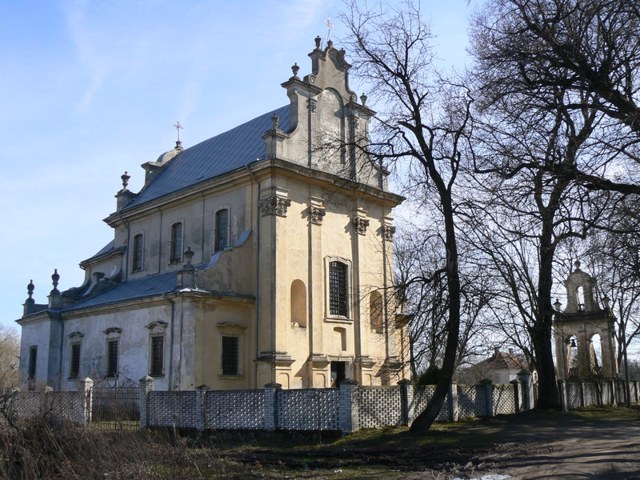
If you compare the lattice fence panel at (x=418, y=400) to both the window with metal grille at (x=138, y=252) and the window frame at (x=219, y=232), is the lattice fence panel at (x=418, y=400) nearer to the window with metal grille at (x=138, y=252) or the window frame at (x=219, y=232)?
the window frame at (x=219, y=232)

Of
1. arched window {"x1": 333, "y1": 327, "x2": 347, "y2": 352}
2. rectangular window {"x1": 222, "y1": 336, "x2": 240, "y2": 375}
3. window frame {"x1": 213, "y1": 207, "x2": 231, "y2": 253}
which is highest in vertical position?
window frame {"x1": 213, "y1": 207, "x2": 231, "y2": 253}

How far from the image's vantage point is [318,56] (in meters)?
30.5

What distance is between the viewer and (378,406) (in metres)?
19.9

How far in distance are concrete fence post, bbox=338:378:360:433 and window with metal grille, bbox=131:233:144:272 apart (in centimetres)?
1920

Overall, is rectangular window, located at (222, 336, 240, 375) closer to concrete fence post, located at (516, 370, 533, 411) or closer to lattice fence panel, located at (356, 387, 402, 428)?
lattice fence panel, located at (356, 387, 402, 428)

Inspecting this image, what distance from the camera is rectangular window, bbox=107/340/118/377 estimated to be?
29.8m

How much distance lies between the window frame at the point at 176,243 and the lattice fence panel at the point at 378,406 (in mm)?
15239

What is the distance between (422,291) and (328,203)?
1024 centimetres

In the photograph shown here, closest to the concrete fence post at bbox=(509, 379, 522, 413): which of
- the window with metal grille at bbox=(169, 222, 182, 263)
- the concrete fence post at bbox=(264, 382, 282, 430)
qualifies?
the concrete fence post at bbox=(264, 382, 282, 430)

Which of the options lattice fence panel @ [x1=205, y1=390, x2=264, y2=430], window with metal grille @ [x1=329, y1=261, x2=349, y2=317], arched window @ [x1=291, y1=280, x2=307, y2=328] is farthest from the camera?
window with metal grille @ [x1=329, y1=261, x2=349, y2=317]

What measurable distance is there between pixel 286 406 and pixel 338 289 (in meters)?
10.5

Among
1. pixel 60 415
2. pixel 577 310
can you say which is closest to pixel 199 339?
pixel 60 415

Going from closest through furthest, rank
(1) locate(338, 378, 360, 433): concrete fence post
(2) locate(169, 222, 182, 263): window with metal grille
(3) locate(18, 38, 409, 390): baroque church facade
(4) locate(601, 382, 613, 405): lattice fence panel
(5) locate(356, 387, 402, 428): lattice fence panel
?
1. (1) locate(338, 378, 360, 433): concrete fence post
2. (5) locate(356, 387, 402, 428): lattice fence panel
3. (3) locate(18, 38, 409, 390): baroque church facade
4. (2) locate(169, 222, 182, 263): window with metal grille
5. (4) locate(601, 382, 613, 405): lattice fence panel

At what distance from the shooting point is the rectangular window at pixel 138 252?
35153 millimetres
